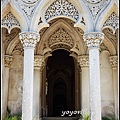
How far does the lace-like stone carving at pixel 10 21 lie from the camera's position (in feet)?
33.6

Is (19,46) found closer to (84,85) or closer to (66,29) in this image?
(66,29)

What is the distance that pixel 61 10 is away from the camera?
1027 cm

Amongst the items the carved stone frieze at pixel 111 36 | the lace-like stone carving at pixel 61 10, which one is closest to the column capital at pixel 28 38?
the lace-like stone carving at pixel 61 10

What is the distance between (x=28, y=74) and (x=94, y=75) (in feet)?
8.15

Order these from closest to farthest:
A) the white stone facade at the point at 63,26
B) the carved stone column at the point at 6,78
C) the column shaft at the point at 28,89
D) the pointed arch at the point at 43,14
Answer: the column shaft at the point at 28,89
the white stone facade at the point at 63,26
the pointed arch at the point at 43,14
the carved stone column at the point at 6,78

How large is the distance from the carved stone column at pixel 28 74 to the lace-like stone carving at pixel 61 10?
106 centimetres

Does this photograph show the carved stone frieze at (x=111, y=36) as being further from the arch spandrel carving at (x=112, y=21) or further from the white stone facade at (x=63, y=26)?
the arch spandrel carving at (x=112, y=21)

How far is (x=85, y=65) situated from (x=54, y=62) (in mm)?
10016

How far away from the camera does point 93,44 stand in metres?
10.1

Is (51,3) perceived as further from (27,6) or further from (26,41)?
(26,41)

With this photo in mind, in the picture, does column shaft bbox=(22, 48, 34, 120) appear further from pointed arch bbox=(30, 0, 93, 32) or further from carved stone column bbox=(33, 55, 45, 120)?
carved stone column bbox=(33, 55, 45, 120)

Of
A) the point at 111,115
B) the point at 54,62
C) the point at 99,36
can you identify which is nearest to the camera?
the point at 99,36

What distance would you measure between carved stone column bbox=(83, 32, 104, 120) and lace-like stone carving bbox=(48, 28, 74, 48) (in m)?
3.79

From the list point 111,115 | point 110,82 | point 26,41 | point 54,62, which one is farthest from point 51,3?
point 54,62
